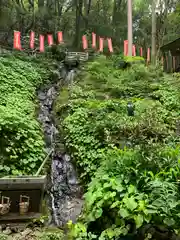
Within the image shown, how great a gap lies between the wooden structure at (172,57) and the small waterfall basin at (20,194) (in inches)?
513

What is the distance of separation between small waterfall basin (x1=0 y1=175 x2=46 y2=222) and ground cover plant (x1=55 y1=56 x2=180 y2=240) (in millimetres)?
947

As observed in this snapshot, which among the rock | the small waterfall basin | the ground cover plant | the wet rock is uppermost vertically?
the ground cover plant

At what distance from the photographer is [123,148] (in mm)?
7203

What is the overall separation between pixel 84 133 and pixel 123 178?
341cm

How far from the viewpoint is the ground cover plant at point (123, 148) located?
465 cm

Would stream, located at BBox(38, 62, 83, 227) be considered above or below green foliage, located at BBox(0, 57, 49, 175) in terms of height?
below

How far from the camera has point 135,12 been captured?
28516mm

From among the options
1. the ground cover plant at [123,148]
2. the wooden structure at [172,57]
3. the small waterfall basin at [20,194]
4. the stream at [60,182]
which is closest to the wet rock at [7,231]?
the small waterfall basin at [20,194]

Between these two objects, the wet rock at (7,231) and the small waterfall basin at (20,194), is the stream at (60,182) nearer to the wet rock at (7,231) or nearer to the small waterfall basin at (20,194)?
the small waterfall basin at (20,194)

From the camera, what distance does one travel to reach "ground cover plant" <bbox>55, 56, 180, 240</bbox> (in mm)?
4652

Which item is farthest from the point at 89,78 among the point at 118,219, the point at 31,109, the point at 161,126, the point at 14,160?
the point at 118,219

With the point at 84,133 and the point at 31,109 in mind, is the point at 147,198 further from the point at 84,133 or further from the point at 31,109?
the point at 31,109

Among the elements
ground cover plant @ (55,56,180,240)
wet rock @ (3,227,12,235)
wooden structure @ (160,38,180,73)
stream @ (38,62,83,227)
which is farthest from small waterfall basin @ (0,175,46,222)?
wooden structure @ (160,38,180,73)

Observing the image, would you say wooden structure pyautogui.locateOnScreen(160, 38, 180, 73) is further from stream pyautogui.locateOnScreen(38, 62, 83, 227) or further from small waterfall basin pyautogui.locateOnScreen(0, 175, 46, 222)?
small waterfall basin pyautogui.locateOnScreen(0, 175, 46, 222)
